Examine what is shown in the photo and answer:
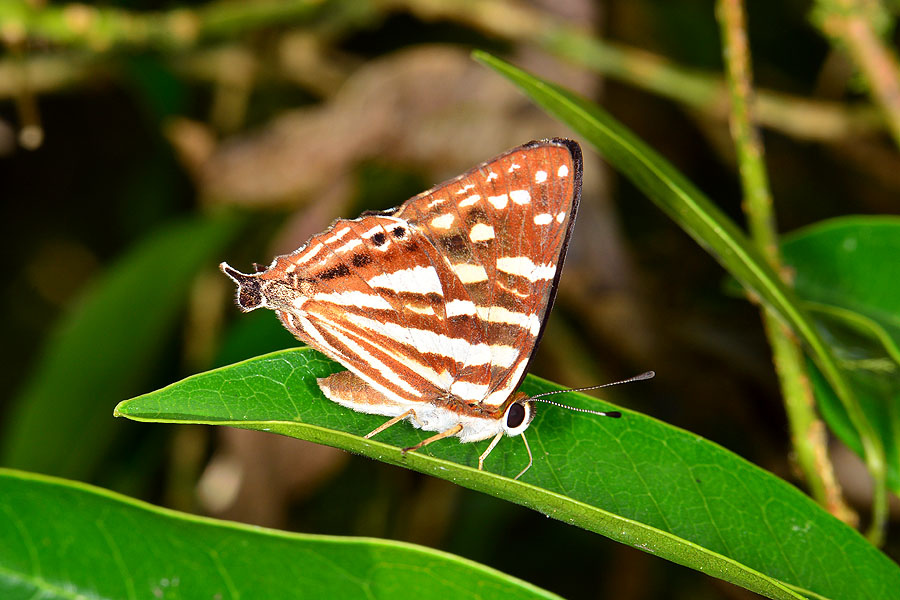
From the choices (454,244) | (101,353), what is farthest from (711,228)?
(101,353)

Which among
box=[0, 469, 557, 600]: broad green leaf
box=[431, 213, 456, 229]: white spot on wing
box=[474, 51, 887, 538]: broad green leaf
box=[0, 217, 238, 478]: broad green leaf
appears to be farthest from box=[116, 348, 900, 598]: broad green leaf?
box=[0, 217, 238, 478]: broad green leaf

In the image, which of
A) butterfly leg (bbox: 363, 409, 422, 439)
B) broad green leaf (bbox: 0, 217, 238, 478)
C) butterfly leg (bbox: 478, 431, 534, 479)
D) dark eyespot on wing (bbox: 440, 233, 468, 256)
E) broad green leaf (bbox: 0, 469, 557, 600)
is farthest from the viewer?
broad green leaf (bbox: 0, 217, 238, 478)

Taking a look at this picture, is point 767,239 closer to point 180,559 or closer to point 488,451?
point 488,451

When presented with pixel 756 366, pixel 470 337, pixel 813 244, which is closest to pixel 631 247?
pixel 756 366

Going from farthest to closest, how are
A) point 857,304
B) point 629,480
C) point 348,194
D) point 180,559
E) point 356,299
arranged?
point 348,194 → point 857,304 → point 356,299 → point 629,480 → point 180,559

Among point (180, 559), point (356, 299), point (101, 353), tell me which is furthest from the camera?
point (101, 353)

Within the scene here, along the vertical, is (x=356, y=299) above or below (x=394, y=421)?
above

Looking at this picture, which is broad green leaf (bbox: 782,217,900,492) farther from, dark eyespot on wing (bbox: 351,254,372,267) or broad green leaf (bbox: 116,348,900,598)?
dark eyespot on wing (bbox: 351,254,372,267)

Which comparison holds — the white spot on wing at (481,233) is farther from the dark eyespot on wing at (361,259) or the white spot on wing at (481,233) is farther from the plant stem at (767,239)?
the plant stem at (767,239)
